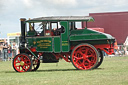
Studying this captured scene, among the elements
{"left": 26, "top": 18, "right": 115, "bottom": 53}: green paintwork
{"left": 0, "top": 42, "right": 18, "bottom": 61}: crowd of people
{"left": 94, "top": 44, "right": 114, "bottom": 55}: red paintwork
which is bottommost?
{"left": 0, "top": 42, "right": 18, "bottom": 61}: crowd of people

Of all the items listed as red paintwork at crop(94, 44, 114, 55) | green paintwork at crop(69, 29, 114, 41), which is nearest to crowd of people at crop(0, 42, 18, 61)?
green paintwork at crop(69, 29, 114, 41)

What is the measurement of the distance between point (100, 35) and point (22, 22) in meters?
3.40

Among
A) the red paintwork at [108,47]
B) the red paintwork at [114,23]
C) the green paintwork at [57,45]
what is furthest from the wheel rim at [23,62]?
the red paintwork at [114,23]

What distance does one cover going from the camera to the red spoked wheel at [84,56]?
1645 centimetres

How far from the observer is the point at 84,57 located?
16547 mm

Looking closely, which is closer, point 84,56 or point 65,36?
point 84,56

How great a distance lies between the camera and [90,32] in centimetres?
1659

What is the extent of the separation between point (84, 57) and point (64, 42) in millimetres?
998

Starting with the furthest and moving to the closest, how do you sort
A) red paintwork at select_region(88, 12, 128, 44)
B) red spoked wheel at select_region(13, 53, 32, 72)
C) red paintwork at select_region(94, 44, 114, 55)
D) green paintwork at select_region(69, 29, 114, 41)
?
red paintwork at select_region(88, 12, 128, 44)
red spoked wheel at select_region(13, 53, 32, 72)
red paintwork at select_region(94, 44, 114, 55)
green paintwork at select_region(69, 29, 114, 41)

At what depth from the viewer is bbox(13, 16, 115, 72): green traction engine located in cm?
1655

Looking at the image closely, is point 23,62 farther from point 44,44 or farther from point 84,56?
point 84,56

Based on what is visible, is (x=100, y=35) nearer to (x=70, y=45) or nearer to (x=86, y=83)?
(x=70, y=45)

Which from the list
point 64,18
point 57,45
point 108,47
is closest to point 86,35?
point 108,47

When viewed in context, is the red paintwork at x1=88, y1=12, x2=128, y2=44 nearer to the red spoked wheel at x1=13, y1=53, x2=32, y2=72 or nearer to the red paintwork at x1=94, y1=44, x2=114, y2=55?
the red spoked wheel at x1=13, y1=53, x2=32, y2=72
